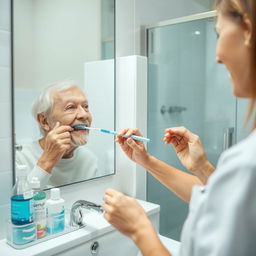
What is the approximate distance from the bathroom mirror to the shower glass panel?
0.30 m

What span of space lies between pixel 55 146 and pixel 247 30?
0.79 meters

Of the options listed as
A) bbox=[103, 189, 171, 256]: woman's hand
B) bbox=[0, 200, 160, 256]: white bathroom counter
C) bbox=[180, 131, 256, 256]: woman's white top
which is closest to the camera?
bbox=[180, 131, 256, 256]: woman's white top

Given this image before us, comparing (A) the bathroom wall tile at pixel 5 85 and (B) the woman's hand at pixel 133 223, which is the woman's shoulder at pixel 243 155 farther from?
(A) the bathroom wall tile at pixel 5 85

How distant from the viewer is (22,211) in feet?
2.98

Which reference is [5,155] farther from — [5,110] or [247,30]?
[247,30]

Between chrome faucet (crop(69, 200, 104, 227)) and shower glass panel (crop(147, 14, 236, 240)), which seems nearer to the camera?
chrome faucet (crop(69, 200, 104, 227))

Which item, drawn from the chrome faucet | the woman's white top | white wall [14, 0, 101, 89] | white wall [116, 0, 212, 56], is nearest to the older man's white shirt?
the chrome faucet

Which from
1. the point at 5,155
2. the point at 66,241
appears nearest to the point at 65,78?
the point at 5,155

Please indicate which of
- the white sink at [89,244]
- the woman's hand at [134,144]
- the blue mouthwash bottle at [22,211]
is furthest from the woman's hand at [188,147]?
the blue mouthwash bottle at [22,211]

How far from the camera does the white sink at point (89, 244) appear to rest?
36.4 inches

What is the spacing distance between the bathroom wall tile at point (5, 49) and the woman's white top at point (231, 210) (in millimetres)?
767

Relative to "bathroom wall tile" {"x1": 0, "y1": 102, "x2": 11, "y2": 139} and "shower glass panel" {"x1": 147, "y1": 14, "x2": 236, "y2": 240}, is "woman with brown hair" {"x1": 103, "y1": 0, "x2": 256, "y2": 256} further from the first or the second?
"shower glass panel" {"x1": 147, "y1": 14, "x2": 236, "y2": 240}

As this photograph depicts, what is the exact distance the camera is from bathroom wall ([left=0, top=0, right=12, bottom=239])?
0.95 meters

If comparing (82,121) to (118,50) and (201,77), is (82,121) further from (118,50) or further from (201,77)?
(201,77)
